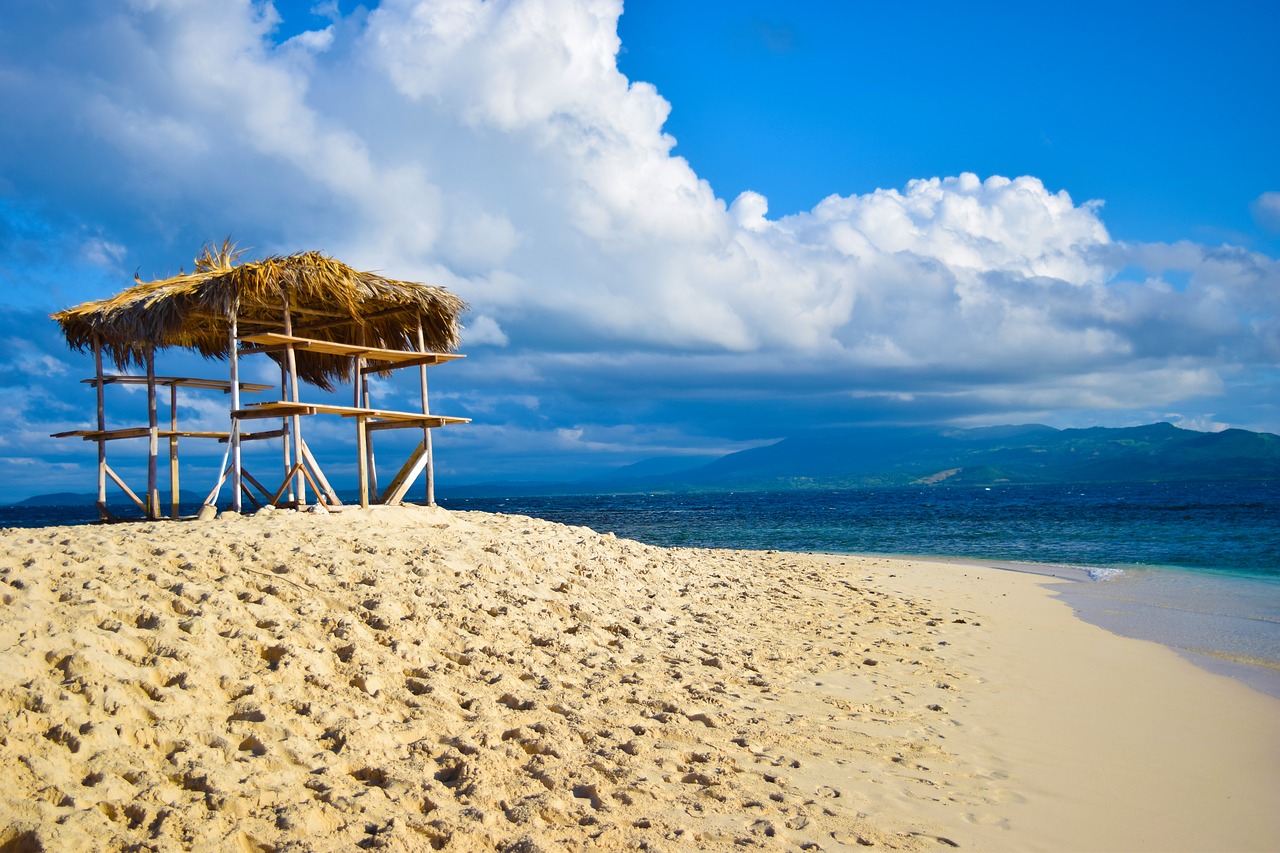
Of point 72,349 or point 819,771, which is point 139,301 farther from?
point 819,771

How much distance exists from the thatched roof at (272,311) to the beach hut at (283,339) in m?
0.02

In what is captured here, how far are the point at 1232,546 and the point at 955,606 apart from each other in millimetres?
15971

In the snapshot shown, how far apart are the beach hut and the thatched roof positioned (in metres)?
0.02

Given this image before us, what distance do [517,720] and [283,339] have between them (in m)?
6.56

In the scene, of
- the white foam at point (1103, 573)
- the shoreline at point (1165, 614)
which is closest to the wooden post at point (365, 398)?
the shoreline at point (1165, 614)

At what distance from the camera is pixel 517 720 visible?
4.67 metres

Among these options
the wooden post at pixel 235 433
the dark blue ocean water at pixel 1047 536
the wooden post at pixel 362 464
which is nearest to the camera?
the wooden post at pixel 235 433

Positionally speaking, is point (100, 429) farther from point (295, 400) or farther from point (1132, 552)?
point (1132, 552)

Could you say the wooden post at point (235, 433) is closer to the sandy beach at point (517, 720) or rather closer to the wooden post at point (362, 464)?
the wooden post at point (362, 464)

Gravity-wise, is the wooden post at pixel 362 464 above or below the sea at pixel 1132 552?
above

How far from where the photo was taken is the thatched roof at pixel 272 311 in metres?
9.83

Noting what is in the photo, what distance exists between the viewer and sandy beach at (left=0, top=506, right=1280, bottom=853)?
348 cm

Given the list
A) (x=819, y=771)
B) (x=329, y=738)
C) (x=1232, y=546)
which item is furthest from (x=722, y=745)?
(x=1232, y=546)

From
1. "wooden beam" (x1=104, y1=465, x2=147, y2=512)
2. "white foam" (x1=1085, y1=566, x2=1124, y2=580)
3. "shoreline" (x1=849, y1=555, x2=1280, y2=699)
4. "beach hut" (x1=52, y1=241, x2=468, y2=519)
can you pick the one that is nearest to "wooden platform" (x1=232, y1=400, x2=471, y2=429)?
"beach hut" (x1=52, y1=241, x2=468, y2=519)
